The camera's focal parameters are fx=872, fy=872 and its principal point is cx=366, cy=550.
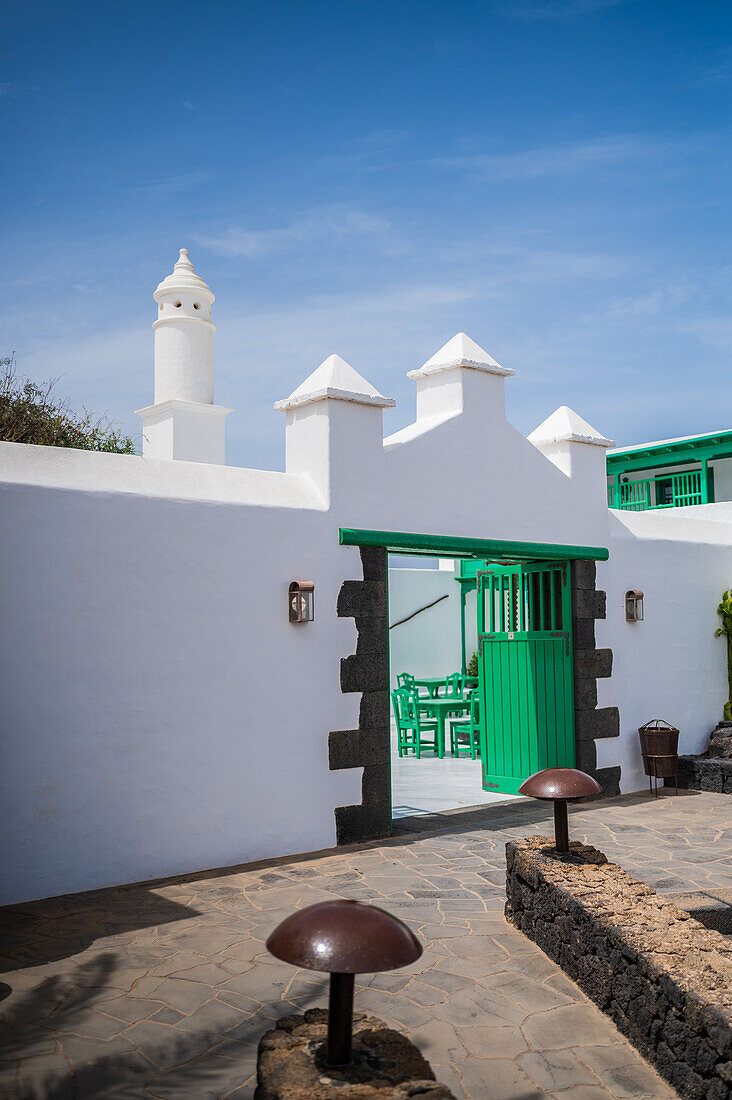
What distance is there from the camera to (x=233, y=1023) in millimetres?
3738

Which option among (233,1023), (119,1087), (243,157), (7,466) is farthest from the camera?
(243,157)

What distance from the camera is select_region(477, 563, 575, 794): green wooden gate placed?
9016mm

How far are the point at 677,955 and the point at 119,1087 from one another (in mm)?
2187

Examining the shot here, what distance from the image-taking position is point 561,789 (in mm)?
4875

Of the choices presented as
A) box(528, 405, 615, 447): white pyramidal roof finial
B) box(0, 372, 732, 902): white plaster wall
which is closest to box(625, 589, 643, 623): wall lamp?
box(528, 405, 615, 447): white pyramidal roof finial

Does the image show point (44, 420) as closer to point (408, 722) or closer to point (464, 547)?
point (408, 722)

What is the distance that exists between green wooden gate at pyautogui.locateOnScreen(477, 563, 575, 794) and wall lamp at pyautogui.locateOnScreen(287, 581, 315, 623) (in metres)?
3.29

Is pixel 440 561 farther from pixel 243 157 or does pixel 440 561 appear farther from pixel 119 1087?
pixel 119 1087

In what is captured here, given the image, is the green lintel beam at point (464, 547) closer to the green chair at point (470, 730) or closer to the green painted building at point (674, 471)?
the green chair at point (470, 730)

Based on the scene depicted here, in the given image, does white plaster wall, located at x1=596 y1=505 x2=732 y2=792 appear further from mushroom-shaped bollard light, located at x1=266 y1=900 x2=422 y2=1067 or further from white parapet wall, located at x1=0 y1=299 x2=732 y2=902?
mushroom-shaped bollard light, located at x1=266 y1=900 x2=422 y2=1067

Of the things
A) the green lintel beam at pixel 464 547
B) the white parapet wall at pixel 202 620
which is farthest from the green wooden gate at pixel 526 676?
the white parapet wall at pixel 202 620

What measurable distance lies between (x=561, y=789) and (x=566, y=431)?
507 centimetres

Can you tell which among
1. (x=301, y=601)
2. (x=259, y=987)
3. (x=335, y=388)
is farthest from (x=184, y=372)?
(x=259, y=987)

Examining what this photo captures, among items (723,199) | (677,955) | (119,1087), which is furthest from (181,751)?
(723,199)
